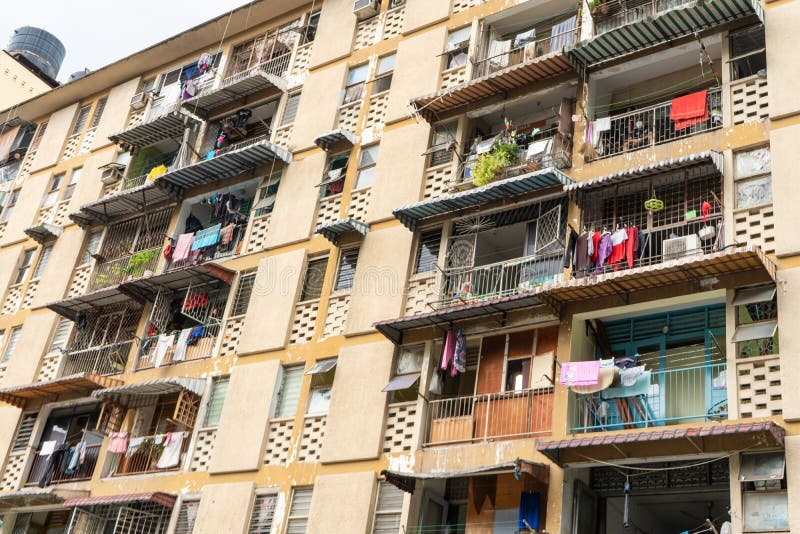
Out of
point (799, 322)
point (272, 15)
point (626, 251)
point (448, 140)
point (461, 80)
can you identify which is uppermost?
point (272, 15)

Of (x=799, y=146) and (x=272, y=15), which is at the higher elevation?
(x=272, y=15)

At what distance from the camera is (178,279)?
24484mm

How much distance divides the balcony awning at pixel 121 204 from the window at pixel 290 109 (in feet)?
12.4

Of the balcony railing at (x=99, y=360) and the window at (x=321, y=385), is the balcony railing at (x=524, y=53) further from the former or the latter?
the balcony railing at (x=99, y=360)

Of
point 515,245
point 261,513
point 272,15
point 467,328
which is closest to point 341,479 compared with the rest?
point 261,513

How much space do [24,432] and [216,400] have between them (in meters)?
7.35

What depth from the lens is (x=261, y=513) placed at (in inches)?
781

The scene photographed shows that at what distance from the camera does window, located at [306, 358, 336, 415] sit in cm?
2052

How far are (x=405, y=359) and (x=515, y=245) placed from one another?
3.61 meters

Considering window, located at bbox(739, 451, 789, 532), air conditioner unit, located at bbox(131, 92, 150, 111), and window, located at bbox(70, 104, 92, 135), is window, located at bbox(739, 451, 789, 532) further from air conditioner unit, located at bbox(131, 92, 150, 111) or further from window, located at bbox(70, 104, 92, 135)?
window, located at bbox(70, 104, 92, 135)

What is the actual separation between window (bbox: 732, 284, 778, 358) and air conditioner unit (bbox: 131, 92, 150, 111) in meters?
20.8

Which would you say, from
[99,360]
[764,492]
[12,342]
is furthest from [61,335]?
[764,492]

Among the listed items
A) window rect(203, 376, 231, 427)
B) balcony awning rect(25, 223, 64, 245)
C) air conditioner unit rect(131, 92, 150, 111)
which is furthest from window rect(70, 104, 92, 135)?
window rect(203, 376, 231, 427)

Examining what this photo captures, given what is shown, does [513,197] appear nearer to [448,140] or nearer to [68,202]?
[448,140]
